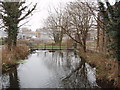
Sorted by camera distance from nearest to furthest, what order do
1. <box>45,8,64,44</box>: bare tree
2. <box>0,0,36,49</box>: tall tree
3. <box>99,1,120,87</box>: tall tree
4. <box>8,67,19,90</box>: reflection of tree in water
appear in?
<box>99,1,120,87</box>: tall tree
<box>8,67,19,90</box>: reflection of tree in water
<box>0,0,36,49</box>: tall tree
<box>45,8,64,44</box>: bare tree

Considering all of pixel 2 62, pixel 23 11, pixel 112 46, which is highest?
pixel 23 11

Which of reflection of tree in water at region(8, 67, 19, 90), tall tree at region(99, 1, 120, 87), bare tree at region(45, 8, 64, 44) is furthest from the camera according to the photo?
bare tree at region(45, 8, 64, 44)

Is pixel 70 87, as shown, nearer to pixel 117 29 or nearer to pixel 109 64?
pixel 109 64

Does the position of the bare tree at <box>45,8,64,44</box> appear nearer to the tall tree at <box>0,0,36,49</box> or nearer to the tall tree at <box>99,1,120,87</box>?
the tall tree at <box>0,0,36,49</box>

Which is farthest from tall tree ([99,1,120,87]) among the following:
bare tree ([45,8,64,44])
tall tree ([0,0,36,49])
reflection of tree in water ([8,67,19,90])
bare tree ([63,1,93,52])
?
bare tree ([45,8,64,44])

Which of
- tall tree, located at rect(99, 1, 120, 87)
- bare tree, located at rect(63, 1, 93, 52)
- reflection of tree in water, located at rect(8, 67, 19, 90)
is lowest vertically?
reflection of tree in water, located at rect(8, 67, 19, 90)

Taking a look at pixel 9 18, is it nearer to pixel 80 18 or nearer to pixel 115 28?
pixel 80 18

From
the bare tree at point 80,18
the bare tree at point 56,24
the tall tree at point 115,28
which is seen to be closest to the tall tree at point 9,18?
the bare tree at point 80,18

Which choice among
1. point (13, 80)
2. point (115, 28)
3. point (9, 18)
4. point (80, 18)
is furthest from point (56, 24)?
point (115, 28)

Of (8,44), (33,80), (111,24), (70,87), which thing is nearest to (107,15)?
(111,24)

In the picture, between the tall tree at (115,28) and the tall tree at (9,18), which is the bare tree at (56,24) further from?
the tall tree at (115,28)

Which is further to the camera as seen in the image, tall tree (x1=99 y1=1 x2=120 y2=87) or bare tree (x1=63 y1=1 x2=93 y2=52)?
bare tree (x1=63 y1=1 x2=93 y2=52)

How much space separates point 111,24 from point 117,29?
284 millimetres

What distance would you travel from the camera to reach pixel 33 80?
5500mm
